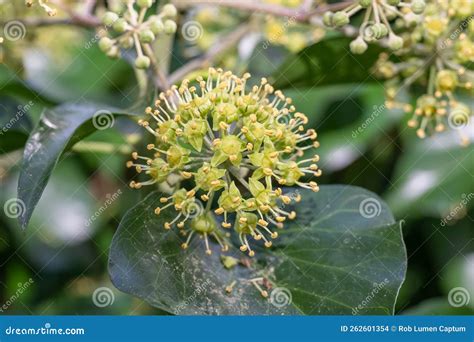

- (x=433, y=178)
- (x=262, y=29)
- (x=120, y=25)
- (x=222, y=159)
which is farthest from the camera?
(x=262, y=29)

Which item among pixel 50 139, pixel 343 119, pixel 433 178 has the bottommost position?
pixel 433 178

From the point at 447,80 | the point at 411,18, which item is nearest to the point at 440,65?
the point at 447,80

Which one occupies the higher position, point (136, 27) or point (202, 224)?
point (136, 27)

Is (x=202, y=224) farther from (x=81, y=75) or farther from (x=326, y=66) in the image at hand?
(x=81, y=75)

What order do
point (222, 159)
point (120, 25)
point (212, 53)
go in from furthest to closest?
point (212, 53), point (120, 25), point (222, 159)

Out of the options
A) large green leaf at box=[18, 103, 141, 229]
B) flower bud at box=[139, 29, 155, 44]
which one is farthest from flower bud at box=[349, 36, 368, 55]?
large green leaf at box=[18, 103, 141, 229]

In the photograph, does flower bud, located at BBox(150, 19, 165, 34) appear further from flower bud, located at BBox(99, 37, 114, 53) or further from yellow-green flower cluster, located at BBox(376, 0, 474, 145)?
yellow-green flower cluster, located at BBox(376, 0, 474, 145)

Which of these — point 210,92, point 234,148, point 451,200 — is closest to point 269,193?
point 234,148
